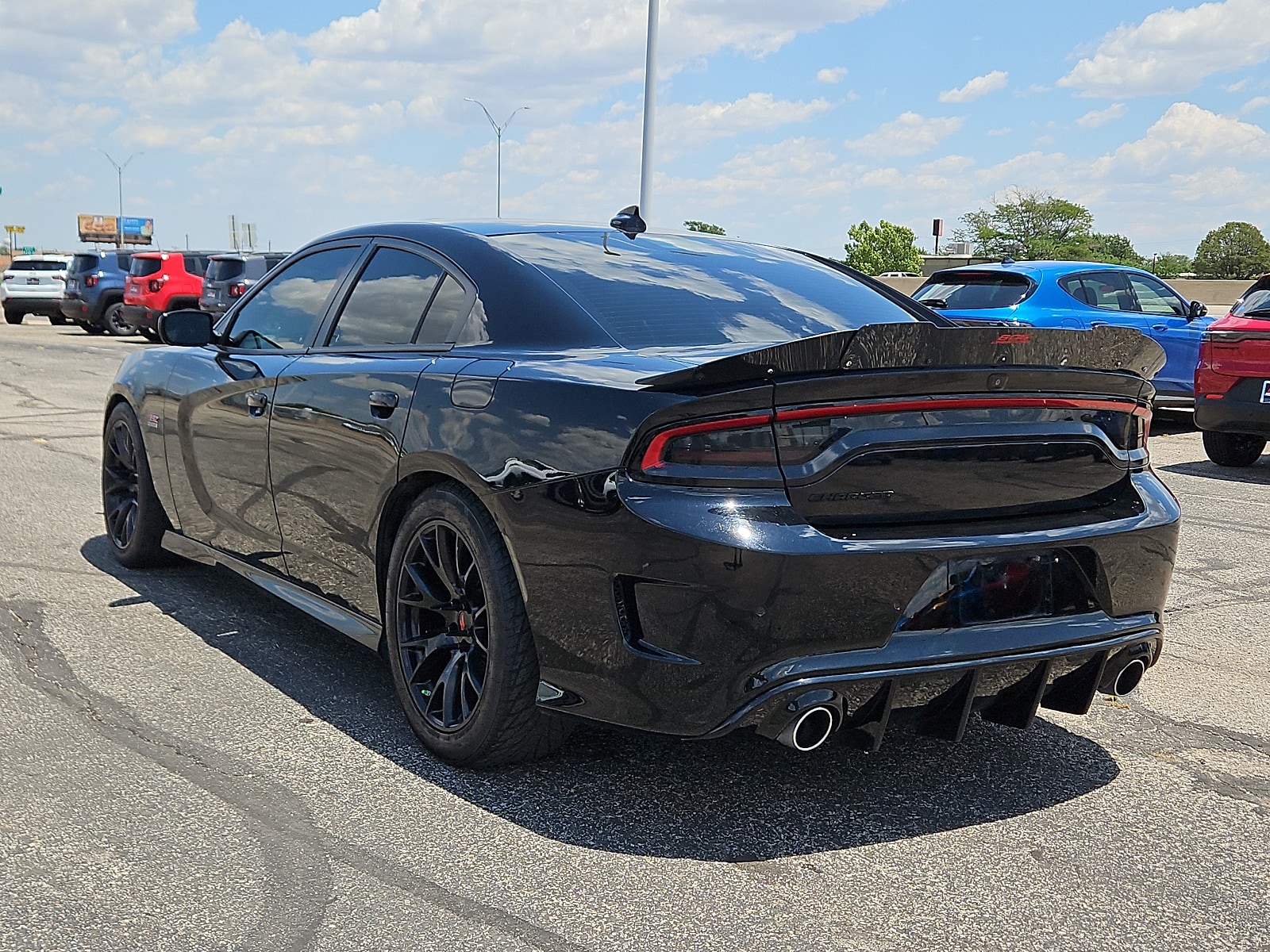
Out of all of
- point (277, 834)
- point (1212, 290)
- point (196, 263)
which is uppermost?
point (1212, 290)

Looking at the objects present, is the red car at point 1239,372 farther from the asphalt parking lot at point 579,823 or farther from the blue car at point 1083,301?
the asphalt parking lot at point 579,823

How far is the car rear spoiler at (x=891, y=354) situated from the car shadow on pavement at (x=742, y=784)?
0.91 metres

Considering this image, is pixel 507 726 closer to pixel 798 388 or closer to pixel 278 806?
pixel 278 806

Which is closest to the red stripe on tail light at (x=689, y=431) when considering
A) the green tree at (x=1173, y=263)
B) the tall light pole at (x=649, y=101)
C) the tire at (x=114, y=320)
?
the tall light pole at (x=649, y=101)

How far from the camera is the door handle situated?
3.88 metres

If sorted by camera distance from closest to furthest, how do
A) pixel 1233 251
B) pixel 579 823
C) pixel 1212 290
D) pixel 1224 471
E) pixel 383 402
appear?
pixel 579 823 < pixel 383 402 < pixel 1224 471 < pixel 1212 290 < pixel 1233 251

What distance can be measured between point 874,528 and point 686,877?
91cm

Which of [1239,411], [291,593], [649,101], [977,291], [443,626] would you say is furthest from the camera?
[649,101]

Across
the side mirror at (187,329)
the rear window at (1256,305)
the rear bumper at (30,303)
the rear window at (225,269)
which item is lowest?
the rear bumper at (30,303)

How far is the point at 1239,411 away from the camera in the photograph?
9.62 metres

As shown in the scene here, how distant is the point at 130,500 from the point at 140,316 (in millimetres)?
21189

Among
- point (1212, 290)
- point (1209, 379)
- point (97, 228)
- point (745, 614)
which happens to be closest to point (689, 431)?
point (745, 614)

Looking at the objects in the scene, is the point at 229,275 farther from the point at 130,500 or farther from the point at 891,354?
the point at 891,354

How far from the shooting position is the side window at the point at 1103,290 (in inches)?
Answer: 500
